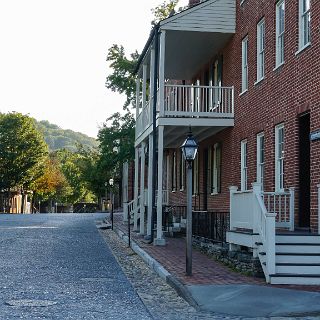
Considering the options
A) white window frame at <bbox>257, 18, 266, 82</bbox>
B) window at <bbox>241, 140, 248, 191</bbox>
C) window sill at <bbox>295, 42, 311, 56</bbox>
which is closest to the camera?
window sill at <bbox>295, 42, 311, 56</bbox>

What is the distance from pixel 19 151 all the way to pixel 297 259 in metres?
64.8

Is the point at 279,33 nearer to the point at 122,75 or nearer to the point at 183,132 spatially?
the point at 183,132

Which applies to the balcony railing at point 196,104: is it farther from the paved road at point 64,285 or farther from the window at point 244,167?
the paved road at point 64,285

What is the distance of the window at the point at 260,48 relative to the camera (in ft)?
57.0

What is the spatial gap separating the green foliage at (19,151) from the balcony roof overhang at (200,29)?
52.1m

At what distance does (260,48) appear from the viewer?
17453 mm

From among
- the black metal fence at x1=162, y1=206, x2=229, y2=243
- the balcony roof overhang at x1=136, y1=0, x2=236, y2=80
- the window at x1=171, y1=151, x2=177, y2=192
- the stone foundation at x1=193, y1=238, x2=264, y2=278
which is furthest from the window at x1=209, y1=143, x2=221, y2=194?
the window at x1=171, y1=151, x2=177, y2=192

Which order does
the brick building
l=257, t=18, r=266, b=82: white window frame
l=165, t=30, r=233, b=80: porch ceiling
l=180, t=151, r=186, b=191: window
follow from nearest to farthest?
the brick building, l=257, t=18, r=266, b=82: white window frame, l=165, t=30, r=233, b=80: porch ceiling, l=180, t=151, r=186, b=191: window

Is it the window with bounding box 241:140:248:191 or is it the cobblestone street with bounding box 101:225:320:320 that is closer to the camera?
the cobblestone street with bounding box 101:225:320:320

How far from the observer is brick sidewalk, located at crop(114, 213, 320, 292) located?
10.9m

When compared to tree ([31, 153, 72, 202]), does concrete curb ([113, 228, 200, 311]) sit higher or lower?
lower

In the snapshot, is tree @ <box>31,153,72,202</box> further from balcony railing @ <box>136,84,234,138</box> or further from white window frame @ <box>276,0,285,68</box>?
white window frame @ <box>276,0,285,68</box>

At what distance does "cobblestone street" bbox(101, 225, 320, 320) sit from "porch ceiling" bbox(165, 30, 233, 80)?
25.0 feet

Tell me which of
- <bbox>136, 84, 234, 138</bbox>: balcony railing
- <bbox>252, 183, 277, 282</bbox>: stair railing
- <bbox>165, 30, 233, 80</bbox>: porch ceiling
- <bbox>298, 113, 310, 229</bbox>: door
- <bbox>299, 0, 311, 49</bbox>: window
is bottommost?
<bbox>252, 183, 277, 282</bbox>: stair railing
